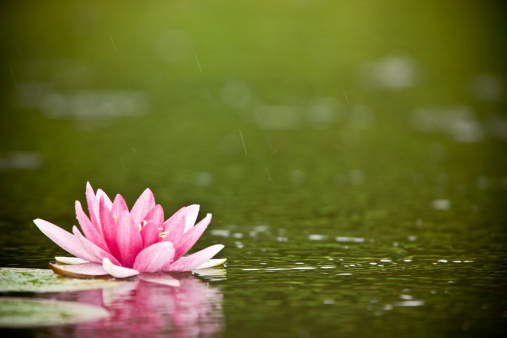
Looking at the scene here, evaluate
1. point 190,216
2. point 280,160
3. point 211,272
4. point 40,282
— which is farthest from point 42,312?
point 280,160

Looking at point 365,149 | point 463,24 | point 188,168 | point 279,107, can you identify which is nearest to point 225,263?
point 188,168

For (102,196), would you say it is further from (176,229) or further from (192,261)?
(192,261)

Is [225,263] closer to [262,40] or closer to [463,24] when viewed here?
[262,40]

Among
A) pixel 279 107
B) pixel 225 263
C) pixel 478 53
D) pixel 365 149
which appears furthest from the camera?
pixel 478 53

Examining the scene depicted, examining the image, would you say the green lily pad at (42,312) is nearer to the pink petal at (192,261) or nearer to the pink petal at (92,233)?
the pink petal at (92,233)

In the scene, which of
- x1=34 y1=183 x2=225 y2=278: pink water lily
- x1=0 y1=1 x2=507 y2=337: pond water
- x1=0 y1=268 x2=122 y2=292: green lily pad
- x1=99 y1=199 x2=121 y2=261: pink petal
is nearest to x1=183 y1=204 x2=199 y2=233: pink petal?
x1=34 y1=183 x2=225 y2=278: pink water lily

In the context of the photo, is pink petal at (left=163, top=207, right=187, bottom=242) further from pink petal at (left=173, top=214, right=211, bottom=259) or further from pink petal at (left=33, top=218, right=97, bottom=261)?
pink petal at (left=33, top=218, right=97, bottom=261)

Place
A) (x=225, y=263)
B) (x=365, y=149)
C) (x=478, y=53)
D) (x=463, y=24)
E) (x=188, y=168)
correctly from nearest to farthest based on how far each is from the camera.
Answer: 1. (x=225, y=263)
2. (x=188, y=168)
3. (x=365, y=149)
4. (x=478, y=53)
5. (x=463, y=24)
